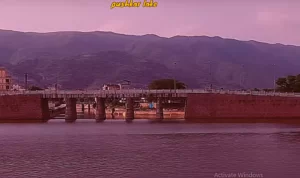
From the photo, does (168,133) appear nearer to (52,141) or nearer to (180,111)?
(52,141)

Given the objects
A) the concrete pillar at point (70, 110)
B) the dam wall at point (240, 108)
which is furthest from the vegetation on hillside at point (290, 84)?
the concrete pillar at point (70, 110)

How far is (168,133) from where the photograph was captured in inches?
3376

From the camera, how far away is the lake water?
4641 cm

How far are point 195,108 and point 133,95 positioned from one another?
1676 cm

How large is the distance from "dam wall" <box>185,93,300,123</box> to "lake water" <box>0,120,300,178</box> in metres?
34.7

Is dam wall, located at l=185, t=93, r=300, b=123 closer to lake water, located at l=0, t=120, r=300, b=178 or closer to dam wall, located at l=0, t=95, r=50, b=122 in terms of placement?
lake water, located at l=0, t=120, r=300, b=178

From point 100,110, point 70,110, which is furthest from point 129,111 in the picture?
point 70,110

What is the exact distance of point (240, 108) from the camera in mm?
120375

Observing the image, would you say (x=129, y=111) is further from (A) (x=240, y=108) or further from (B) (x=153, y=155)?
(B) (x=153, y=155)

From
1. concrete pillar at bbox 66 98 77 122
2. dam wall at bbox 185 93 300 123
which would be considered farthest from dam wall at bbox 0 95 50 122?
dam wall at bbox 185 93 300 123

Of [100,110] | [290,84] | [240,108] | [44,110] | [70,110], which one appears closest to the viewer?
[240,108]

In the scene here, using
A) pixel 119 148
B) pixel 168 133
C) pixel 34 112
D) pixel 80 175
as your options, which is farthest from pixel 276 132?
pixel 34 112

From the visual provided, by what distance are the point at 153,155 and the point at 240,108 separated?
217ft

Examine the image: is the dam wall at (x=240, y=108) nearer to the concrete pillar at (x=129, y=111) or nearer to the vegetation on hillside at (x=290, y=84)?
the concrete pillar at (x=129, y=111)
